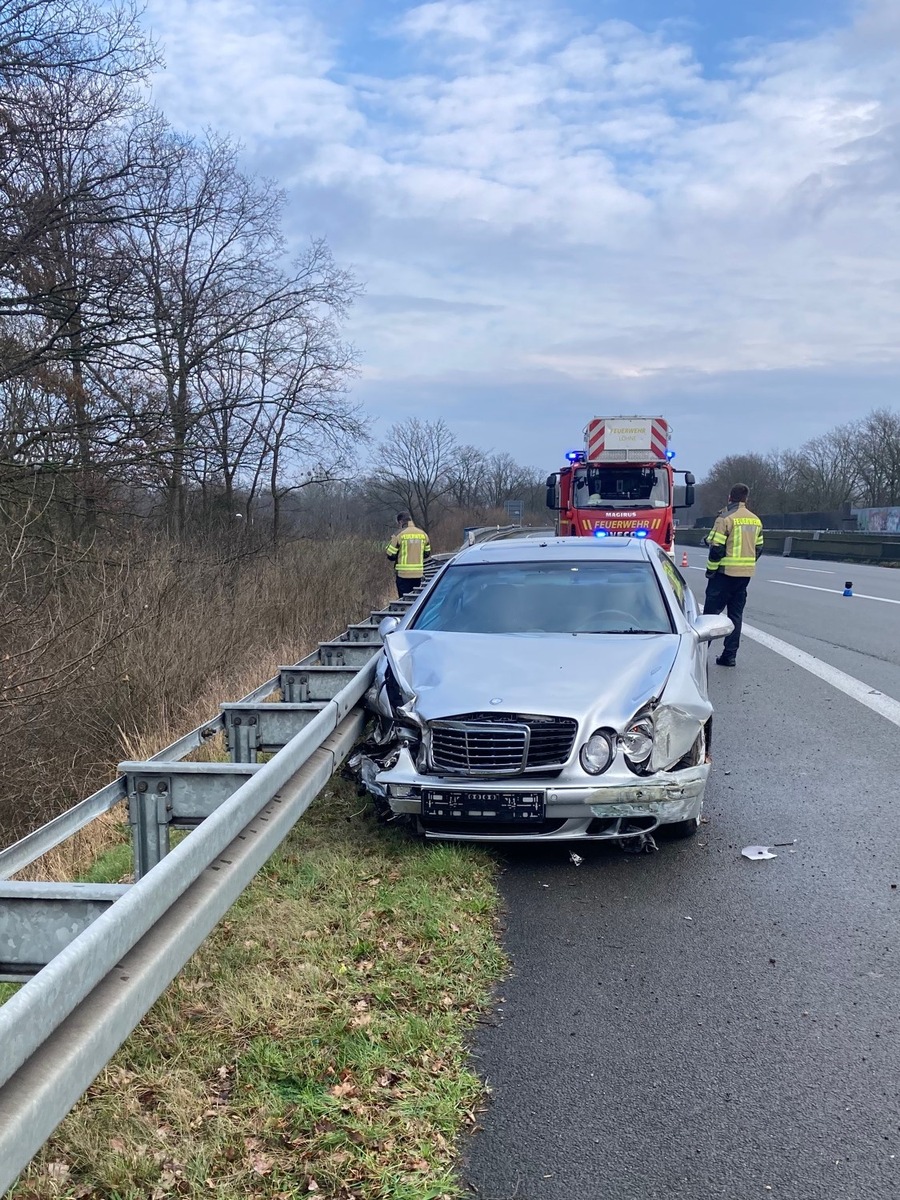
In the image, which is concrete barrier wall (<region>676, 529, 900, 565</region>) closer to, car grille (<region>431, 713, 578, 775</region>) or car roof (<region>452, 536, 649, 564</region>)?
car roof (<region>452, 536, 649, 564</region>)

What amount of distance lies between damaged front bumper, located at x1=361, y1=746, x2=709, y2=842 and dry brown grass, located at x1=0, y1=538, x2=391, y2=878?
85.7 inches

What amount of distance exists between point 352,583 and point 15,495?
9.64 metres

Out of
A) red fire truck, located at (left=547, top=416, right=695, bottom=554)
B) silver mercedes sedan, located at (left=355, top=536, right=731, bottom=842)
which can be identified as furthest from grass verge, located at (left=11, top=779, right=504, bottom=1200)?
red fire truck, located at (left=547, top=416, right=695, bottom=554)

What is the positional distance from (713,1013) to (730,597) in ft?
26.9

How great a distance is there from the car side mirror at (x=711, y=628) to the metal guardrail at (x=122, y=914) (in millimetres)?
2454

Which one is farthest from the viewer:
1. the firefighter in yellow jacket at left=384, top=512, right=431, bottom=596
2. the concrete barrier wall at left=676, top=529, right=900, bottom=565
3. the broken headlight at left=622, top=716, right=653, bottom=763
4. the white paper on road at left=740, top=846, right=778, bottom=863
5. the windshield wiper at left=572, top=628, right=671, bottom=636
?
the concrete barrier wall at left=676, top=529, right=900, bottom=565


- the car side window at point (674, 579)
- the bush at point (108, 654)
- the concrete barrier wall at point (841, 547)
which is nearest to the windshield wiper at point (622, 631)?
the car side window at point (674, 579)

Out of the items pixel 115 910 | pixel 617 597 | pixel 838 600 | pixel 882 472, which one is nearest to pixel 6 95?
pixel 617 597

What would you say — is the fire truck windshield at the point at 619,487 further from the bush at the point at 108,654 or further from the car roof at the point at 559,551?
the car roof at the point at 559,551

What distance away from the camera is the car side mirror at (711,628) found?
5.93 metres

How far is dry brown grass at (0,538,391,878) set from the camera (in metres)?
7.75

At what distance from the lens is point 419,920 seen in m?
4.06

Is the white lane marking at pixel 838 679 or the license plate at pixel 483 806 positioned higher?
the license plate at pixel 483 806

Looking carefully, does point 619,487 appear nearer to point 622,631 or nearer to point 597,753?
point 622,631
